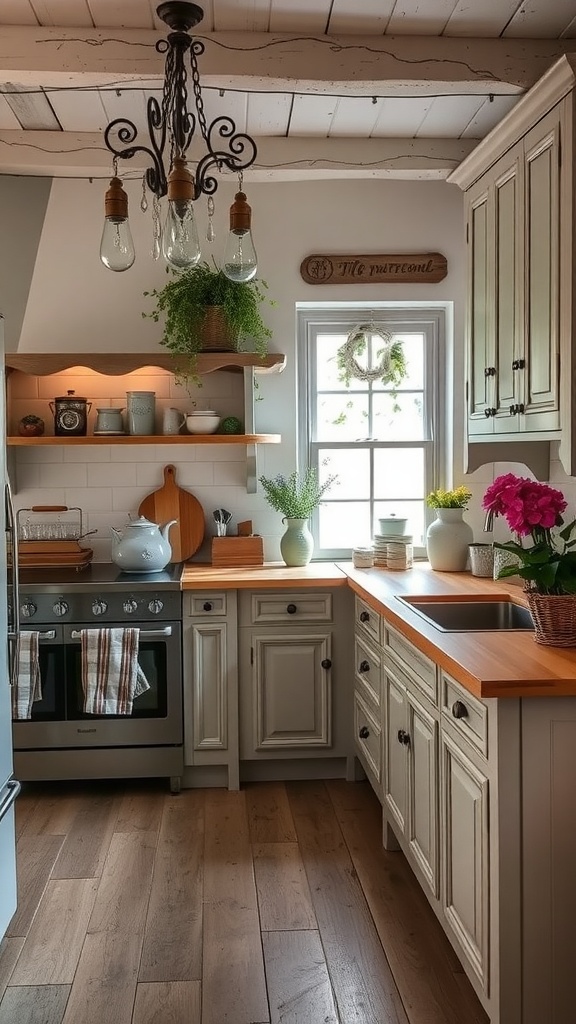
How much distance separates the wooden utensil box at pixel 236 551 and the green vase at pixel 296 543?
4.8 inches

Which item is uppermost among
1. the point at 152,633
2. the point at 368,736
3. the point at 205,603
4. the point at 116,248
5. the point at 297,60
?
the point at 297,60

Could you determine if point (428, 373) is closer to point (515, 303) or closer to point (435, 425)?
point (435, 425)

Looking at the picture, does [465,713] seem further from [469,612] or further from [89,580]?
[89,580]

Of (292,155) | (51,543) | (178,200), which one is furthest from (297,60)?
(51,543)

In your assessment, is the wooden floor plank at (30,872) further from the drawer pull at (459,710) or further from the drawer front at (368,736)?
the drawer pull at (459,710)

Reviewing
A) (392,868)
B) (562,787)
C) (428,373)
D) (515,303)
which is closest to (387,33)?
(515,303)

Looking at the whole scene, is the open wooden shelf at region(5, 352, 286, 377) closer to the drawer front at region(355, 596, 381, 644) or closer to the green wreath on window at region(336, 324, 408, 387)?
the green wreath on window at region(336, 324, 408, 387)

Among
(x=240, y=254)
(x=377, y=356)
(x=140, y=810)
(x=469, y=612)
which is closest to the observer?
(x=240, y=254)

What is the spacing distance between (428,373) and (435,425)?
0.85ft

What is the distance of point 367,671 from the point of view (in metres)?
3.68

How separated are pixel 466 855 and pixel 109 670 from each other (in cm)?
193

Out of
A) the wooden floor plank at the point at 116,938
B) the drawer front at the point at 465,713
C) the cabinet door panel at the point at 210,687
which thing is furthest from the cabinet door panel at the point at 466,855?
the cabinet door panel at the point at 210,687

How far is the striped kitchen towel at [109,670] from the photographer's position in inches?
150

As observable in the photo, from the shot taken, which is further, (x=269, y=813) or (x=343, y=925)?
(x=269, y=813)
